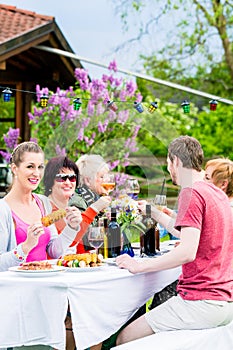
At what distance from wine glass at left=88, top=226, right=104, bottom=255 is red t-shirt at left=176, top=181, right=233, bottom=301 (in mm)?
462

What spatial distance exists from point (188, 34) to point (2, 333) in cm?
1515

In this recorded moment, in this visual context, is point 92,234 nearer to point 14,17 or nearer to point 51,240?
point 51,240

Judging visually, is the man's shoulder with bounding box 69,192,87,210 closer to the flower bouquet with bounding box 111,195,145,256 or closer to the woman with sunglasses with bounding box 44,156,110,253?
the woman with sunglasses with bounding box 44,156,110,253

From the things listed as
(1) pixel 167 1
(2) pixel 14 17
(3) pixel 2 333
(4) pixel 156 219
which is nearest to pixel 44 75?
(2) pixel 14 17

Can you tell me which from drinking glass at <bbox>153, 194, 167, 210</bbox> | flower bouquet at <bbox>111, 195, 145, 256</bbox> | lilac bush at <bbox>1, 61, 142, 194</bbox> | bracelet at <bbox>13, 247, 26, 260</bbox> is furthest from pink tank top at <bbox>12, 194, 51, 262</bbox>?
lilac bush at <bbox>1, 61, 142, 194</bbox>

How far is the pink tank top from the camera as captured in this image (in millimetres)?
3480

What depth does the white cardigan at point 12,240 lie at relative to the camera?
132 inches

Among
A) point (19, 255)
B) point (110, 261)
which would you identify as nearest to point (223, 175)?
point (110, 261)

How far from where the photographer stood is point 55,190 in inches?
162

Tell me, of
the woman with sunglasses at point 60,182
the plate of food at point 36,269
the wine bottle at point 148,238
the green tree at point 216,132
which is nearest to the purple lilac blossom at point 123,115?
the woman with sunglasses at point 60,182

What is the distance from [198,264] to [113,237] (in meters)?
0.64

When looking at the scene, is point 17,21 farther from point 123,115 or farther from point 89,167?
point 89,167

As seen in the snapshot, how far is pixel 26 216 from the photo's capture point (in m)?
3.56

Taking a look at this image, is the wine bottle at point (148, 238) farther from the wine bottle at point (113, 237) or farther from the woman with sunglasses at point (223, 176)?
the woman with sunglasses at point (223, 176)
